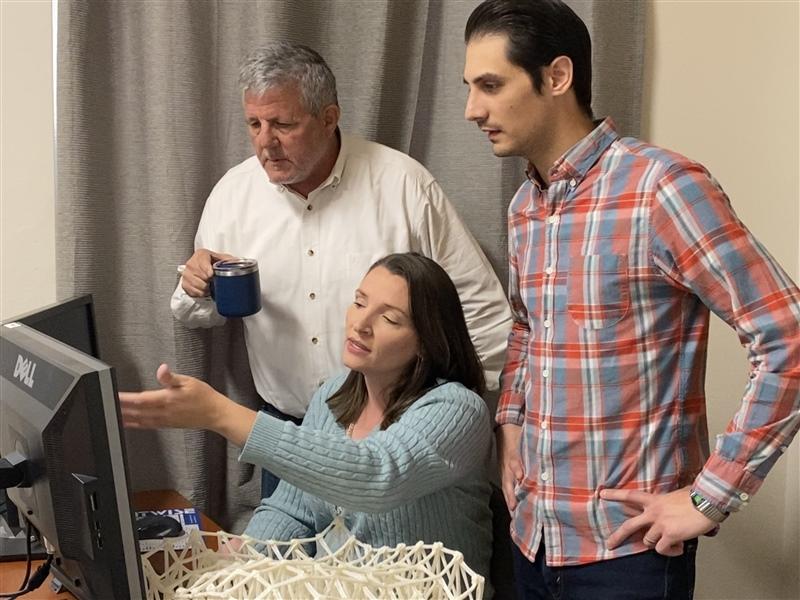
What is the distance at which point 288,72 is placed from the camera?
190 cm

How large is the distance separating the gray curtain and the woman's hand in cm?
83

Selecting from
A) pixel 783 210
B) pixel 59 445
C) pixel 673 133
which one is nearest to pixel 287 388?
pixel 59 445

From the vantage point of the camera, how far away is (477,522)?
1657 millimetres

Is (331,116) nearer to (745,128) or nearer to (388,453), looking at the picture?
(388,453)

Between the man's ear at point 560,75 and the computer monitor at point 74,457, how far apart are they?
0.76 metres

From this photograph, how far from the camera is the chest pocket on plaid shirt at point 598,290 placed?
4.42ft

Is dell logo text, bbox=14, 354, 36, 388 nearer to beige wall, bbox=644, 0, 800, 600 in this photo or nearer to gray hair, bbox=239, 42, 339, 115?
gray hair, bbox=239, 42, 339, 115

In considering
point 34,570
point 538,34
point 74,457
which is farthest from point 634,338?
point 34,570

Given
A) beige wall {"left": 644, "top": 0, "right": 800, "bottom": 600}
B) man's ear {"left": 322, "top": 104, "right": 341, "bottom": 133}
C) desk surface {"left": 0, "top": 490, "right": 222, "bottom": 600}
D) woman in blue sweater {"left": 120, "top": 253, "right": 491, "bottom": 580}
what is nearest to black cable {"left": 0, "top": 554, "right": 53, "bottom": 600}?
desk surface {"left": 0, "top": 490, "right": 222, "bottom": 600}

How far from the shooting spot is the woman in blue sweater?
1.35 metres

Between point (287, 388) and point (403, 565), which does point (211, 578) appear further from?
point (287, 388)

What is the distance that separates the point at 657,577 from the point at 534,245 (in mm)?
517

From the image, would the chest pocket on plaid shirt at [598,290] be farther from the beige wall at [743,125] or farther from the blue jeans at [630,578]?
the beige wall at [743,125]

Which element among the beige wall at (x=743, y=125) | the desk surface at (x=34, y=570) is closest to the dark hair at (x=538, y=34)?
the desk surface at (x=34, y=570)
